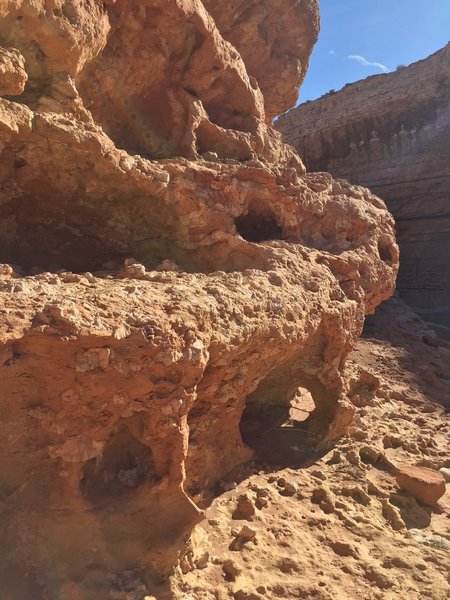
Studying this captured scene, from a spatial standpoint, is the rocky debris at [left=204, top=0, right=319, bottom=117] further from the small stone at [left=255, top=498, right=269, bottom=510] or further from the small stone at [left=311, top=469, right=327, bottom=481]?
the small stone at [left=255, top=498, right=269, bottom=510]

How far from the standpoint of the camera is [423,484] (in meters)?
3.95

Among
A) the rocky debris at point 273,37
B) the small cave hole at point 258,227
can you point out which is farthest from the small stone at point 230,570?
the rocky debris at point 273,37

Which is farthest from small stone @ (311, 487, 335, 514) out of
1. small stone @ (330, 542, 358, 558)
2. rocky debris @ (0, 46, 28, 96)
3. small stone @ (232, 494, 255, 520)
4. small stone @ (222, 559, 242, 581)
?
rocky debris @ (0, 46, 28, 96)

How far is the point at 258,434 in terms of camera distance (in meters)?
4.46

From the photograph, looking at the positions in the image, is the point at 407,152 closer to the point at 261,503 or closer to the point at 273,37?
the point at 273,37

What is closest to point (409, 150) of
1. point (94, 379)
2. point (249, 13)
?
point (249, 13)

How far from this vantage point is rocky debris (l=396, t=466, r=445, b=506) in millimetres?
3920

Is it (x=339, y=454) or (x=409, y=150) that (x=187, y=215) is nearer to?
(x=339, y=454)

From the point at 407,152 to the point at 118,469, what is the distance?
532 inches

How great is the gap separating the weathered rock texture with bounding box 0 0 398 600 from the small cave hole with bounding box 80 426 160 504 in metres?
0.01

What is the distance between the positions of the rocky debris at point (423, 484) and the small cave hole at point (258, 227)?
268 centimetres

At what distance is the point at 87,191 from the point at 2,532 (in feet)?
8.44

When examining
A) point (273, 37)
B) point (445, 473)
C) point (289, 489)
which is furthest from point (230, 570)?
point (273, 37)

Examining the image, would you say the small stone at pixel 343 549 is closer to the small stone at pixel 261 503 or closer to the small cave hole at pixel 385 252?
the small stone at pixel 261 503
